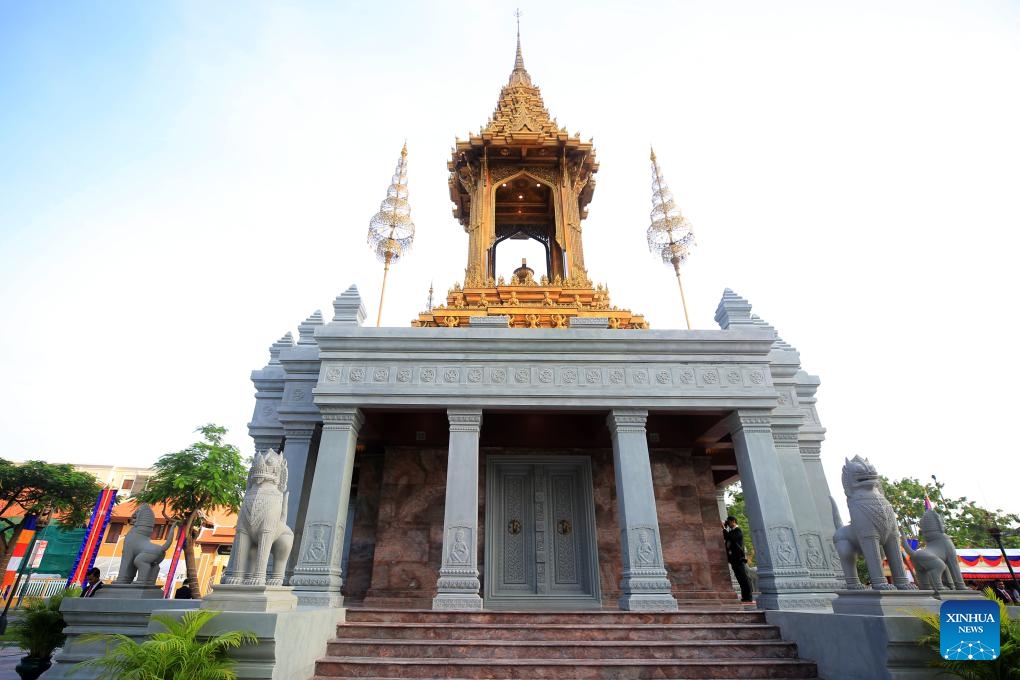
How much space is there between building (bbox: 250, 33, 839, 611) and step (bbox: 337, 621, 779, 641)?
570mm

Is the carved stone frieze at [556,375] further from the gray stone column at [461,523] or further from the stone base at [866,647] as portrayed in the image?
the stone base at [866,647]

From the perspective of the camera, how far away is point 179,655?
470cm

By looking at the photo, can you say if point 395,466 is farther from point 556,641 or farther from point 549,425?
point 556,641

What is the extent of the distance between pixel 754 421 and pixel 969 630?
16.8 ft

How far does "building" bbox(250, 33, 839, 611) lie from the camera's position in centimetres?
885

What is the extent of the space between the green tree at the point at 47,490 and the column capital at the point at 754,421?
3845cm

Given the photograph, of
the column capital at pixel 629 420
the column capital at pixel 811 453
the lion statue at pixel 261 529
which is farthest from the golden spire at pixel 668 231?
the lion statue at pixel 261 529

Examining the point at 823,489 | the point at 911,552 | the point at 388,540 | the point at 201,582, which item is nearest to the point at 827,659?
the point at 911,552

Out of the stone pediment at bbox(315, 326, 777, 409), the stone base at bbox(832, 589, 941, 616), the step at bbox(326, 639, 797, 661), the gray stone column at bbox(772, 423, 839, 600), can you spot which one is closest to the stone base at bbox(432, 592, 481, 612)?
the step at bbox(326, 639, 797, 661)

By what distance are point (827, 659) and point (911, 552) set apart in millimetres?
1764

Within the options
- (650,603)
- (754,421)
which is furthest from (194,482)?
(754,421)

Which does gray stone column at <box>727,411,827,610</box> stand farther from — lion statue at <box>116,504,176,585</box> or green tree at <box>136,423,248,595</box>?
green tree at <box>136,423,248,595</box>

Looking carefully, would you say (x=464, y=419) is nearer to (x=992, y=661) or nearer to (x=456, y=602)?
(x=456, y=602)

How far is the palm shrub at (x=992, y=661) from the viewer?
4547mm
